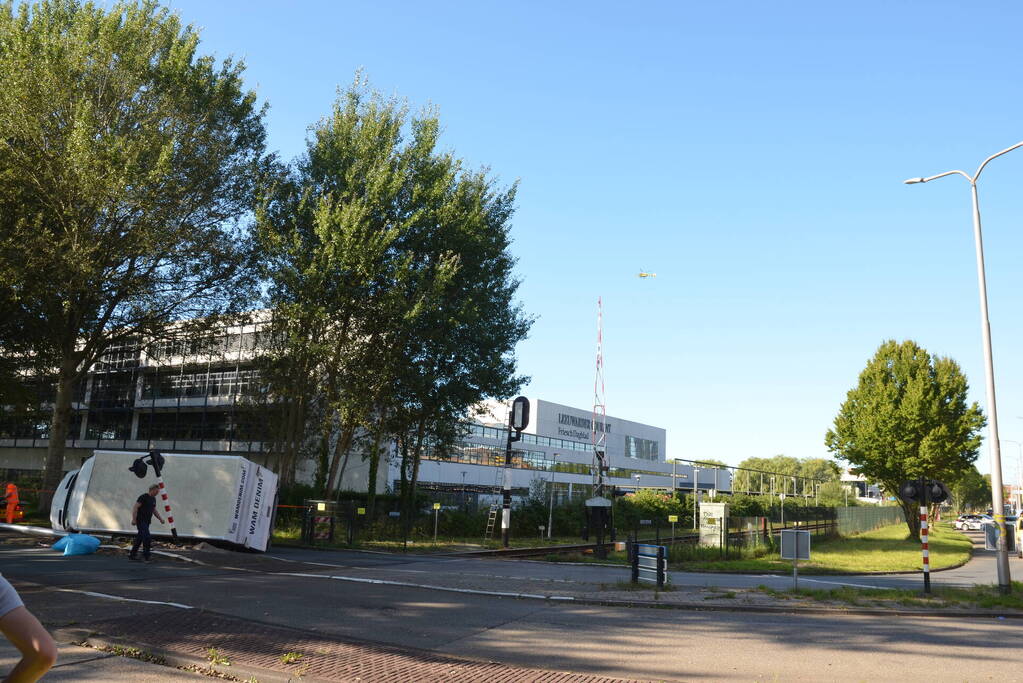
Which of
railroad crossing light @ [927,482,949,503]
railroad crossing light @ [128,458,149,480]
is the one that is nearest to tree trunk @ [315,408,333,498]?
railroad crossing light @ [128,458,149,480]

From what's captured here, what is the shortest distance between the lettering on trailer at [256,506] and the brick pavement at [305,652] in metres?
10.7

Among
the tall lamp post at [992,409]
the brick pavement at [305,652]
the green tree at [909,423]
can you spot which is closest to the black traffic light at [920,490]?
the tall lamp post at [992,409]

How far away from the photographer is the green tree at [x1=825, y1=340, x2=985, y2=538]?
44344 mm

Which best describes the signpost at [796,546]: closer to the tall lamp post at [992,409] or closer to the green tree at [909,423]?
the tall lamp post at [992,409]

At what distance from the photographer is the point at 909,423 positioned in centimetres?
4441

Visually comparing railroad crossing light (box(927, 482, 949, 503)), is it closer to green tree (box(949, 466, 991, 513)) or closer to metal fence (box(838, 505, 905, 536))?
metal fence (box(838, 505, 905, 536))

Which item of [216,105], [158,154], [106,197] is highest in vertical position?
[216,105]

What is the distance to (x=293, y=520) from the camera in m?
29.3

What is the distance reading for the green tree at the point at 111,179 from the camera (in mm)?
23781

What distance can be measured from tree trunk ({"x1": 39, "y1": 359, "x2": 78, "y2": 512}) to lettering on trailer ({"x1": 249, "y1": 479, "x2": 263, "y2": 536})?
41.4ft

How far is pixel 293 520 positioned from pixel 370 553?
284 inches

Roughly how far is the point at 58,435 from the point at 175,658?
25.1m

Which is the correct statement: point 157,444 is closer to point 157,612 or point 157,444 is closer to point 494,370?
point 494,370

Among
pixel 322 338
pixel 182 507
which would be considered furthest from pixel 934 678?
pixel 322 338
